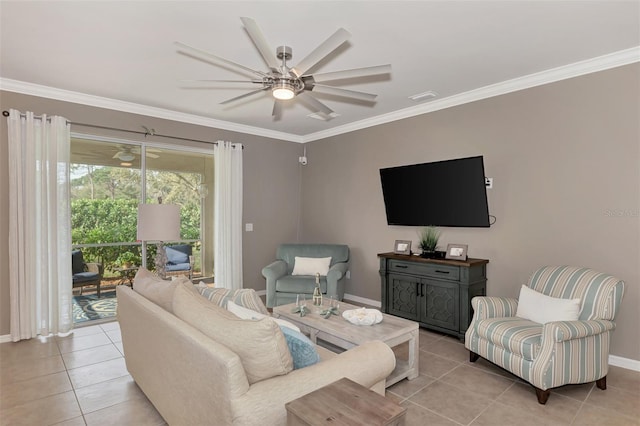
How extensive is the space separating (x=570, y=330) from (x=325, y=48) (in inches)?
99.3

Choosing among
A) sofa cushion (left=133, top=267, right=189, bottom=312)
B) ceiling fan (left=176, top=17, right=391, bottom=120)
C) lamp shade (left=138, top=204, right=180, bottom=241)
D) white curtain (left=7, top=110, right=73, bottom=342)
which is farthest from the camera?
white curtain (left=7, top=110, right=73, bottom=342)

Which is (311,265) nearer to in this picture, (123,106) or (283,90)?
(283,90)

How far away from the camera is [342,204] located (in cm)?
565

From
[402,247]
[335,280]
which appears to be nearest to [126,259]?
[335,280]

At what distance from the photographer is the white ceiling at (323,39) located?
2.45 metres

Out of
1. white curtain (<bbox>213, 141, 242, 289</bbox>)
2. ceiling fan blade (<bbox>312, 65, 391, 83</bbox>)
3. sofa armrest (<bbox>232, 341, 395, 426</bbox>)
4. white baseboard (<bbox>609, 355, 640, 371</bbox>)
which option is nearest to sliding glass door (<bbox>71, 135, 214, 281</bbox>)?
white curtain (<bbox>213, 141, 242, 289</bbox>)

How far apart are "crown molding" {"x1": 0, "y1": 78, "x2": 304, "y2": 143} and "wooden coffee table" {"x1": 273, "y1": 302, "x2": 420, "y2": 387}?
332 cm

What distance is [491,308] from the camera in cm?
315

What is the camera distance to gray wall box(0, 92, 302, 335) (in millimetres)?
4312

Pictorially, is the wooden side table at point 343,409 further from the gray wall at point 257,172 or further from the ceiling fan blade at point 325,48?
the gray wall at point 257,172

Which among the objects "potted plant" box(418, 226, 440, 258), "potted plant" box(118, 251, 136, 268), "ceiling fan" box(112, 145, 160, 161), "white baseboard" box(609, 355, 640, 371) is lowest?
"white baseboard" box(609, 355, 640, 371)

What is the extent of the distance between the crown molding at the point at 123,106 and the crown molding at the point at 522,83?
1.74 m

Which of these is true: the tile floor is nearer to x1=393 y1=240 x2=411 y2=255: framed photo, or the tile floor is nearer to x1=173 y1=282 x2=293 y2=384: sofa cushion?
x1=173 y1=282 x2=293 y2=384: sofa cushion

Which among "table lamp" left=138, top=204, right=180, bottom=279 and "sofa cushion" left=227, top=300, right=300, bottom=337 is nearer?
"sofa cushion" left=227, top=300, right=300, bottom=337
